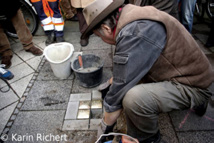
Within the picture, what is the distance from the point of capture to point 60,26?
378cm

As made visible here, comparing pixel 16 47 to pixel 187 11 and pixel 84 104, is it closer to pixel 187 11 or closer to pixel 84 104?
pixel 84 104

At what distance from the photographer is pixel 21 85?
2818mm

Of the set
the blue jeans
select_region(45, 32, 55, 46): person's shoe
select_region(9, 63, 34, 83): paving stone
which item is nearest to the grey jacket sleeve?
the blue jeans

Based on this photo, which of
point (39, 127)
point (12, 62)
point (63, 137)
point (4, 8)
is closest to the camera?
point (63, 137)

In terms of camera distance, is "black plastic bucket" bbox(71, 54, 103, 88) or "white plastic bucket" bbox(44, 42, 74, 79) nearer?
"black plastic bucket" bbox(71, 54, 103, 88)

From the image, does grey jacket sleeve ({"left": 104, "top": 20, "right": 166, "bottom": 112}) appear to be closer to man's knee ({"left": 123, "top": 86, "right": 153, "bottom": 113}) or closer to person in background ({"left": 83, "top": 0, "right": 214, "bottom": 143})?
person in background ({"left": 83, "top": 0, "right": 214, "bottom": 143})

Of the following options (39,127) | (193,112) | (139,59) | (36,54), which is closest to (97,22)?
(139,59)

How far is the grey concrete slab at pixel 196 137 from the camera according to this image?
72.2 inches

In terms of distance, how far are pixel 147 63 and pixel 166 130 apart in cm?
118

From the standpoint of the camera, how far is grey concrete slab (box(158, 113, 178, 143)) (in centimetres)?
188

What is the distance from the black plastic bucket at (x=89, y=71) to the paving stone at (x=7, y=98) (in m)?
1.14

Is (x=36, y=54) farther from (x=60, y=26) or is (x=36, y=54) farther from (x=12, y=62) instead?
(x=60, y=26)

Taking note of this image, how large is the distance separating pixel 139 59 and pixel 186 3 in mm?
2497

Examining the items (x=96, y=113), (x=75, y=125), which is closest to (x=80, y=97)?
(x=96, y=113)
